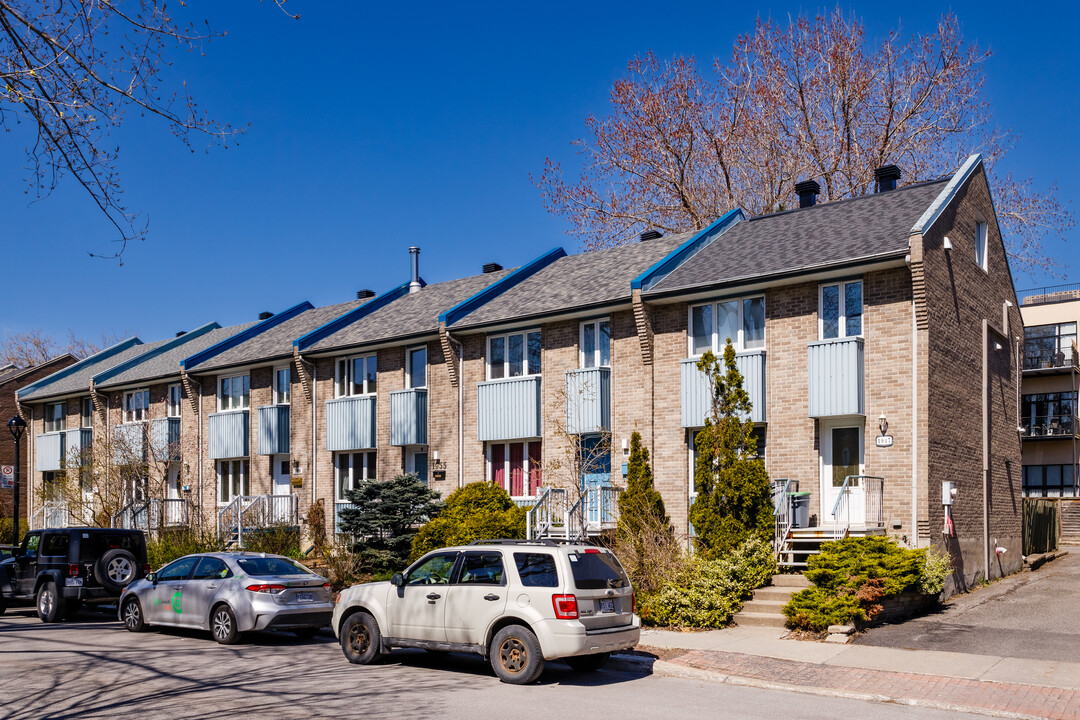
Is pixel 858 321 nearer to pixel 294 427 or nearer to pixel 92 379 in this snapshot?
pixel 294 427

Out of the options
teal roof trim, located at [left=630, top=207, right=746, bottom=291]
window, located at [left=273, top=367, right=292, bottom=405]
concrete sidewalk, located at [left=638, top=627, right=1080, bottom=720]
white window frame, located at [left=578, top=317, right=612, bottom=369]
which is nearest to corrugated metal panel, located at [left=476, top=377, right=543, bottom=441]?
white window frame, located at [left=578, top=317, right=612, bottom=369]

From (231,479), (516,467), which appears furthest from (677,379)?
(231,479)

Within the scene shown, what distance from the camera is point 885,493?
17.8 meters

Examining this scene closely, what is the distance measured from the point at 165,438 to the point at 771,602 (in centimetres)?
2328

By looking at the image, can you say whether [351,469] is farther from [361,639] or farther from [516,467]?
[361,639]

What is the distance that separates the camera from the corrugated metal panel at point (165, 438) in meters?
32.4

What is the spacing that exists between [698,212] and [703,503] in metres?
18.2

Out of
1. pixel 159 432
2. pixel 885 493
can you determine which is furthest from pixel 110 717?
pixel 159 432

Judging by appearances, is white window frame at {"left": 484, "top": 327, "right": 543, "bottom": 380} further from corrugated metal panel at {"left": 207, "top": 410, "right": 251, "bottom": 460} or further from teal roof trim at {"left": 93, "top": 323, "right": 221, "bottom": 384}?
teal roof trim at {"left": 93, "top": 323, "right": 221, "bottom": 384}

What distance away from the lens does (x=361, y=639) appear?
12984 millimetres

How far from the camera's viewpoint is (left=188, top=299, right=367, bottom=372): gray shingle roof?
98.5 feet

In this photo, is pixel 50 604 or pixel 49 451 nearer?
pixel 50 604

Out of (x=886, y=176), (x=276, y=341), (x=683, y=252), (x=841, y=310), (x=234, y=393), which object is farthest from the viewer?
(x=276, y=341)

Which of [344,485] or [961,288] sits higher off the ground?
[961,288]
